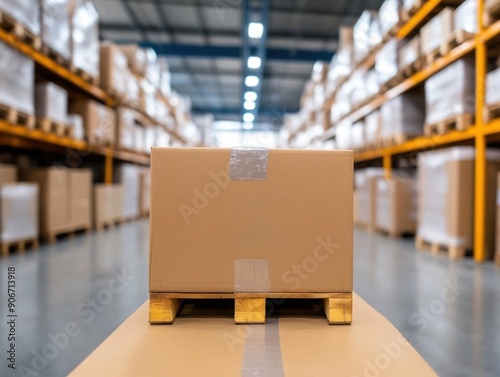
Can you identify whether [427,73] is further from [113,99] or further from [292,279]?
[113,99]

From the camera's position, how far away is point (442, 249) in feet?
14.3

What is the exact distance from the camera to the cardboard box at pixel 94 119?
6094mm

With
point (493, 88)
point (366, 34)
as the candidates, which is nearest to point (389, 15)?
point (366, 34)

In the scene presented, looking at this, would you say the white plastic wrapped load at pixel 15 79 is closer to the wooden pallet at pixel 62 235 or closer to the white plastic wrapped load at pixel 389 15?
the wooden pallet at pixel 62 235

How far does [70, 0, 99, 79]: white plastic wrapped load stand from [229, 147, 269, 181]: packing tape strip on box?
15.5 feet

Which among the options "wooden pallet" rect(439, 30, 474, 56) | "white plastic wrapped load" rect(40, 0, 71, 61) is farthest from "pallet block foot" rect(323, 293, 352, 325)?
"white plastic wrapped load" rect(40, 0, 71, 61)

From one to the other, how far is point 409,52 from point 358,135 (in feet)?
8.17

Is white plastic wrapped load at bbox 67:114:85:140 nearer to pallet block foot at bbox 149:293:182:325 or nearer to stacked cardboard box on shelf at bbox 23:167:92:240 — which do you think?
stacked cardboard box on shelf at bbox 23:167:92:240

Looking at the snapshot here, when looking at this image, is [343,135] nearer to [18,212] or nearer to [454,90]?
[454,90]

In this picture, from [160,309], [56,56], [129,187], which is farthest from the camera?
[129,187]

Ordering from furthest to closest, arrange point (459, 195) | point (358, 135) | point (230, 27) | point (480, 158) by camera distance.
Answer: point (230, 27), point (358, 135), point (459, 195), point (480, 158)

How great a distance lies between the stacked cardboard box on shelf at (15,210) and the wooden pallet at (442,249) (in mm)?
4693

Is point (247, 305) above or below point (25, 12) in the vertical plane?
below

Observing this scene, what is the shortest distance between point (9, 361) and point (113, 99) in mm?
6336
